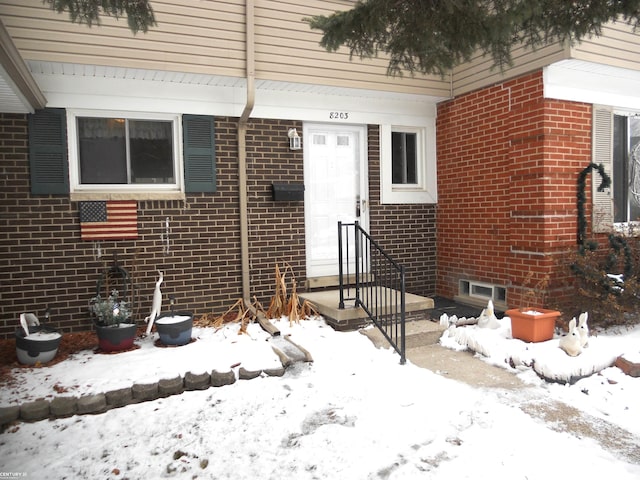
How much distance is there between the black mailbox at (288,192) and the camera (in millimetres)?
5927

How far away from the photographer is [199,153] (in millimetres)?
5637

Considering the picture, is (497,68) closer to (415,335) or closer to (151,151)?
(415,335)

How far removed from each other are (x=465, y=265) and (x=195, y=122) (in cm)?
415

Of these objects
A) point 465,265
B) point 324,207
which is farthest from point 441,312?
point 324,207

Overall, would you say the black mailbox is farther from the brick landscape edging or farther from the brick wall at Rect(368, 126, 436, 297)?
the brick landscape edging

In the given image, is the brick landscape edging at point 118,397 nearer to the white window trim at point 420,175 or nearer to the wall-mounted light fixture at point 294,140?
the wall-mounted light fixture at point 294,140

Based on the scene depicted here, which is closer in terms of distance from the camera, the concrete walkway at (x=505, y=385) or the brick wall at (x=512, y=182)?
the concrete walkway at (x=505, y=385)

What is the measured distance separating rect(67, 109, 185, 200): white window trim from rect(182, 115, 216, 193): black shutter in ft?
0.27

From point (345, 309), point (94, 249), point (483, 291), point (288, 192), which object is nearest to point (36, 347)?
point (94, 249)

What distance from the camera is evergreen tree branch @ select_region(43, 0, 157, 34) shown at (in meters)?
2.52

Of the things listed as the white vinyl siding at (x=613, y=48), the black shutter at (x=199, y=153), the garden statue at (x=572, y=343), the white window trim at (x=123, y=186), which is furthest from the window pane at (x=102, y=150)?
the white vinyl siding at (x=613, y=48)

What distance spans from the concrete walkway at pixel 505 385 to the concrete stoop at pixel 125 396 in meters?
1.24

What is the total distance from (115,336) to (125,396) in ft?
3.66

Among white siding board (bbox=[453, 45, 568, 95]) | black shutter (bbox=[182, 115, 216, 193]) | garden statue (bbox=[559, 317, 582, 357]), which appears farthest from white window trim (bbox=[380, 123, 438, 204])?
garden statue (bbox=[559, 317, 582, 357])
